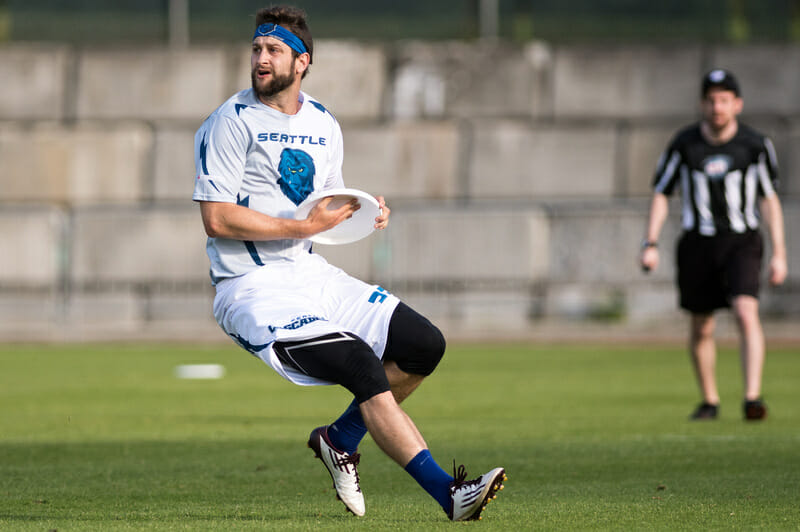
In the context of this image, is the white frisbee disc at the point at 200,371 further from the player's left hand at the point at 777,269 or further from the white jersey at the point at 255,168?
the white jersey at the point at 255,168

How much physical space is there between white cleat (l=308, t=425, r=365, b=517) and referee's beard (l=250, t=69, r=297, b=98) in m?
1.49

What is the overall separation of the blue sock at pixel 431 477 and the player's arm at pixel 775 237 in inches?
197

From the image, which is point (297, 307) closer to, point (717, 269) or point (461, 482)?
point (461, 482)

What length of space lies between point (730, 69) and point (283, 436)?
15.5 metres

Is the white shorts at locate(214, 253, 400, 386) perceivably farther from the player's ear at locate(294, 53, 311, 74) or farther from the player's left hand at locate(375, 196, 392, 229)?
the player's ear at locate(294, 53, 311, 74)

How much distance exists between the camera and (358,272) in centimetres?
1956

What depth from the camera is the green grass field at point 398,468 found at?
220 inches

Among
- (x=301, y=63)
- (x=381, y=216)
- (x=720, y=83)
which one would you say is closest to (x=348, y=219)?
(x=381, y=216)

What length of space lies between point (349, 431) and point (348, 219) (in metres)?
0.93

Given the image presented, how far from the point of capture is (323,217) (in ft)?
17.6

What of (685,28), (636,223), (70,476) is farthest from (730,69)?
(70,476)

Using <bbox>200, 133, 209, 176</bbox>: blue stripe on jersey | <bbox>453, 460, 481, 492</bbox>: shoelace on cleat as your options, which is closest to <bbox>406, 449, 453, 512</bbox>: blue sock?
<bbox>453, 460, 481, 492</bbox>: shoelace on cleat

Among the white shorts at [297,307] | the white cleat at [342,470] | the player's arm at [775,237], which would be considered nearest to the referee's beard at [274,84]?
the white shorts at [297,307]

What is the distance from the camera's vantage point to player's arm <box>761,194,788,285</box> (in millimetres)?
9539
